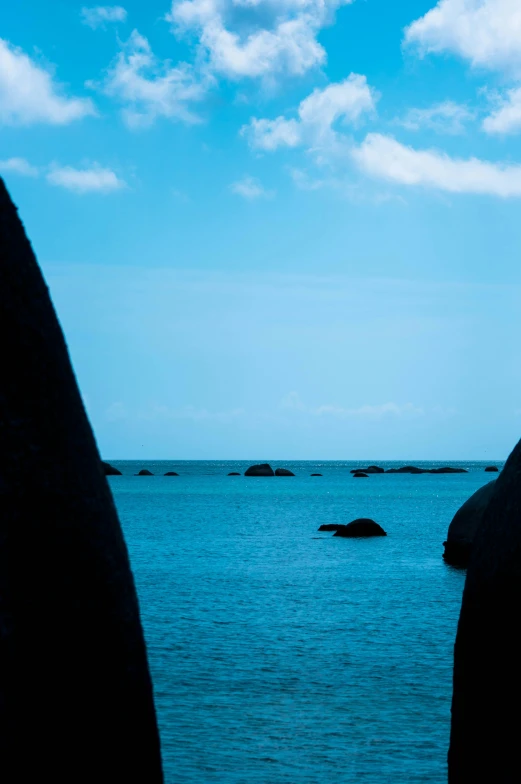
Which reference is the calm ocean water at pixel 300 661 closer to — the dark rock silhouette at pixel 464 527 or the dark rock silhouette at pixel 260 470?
the dark rock silhouette at pixel 464 527

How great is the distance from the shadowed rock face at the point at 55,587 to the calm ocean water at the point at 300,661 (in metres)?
6.89

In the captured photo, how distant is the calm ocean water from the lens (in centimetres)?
1112

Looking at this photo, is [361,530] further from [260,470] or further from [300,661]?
[260,470]

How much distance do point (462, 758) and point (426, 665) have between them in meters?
11.0

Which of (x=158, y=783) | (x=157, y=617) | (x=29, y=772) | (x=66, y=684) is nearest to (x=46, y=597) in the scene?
(x=66, y=684)

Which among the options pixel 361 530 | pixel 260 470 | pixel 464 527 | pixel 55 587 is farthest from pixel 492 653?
pixel 260 470

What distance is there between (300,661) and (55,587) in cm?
1369

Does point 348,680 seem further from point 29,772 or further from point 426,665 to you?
point 29,772

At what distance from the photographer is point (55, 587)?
3.93 m

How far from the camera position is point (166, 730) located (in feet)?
39.8

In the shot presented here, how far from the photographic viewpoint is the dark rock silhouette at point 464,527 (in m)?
29.7

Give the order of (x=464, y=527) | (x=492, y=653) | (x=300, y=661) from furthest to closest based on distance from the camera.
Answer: (x=464, y=527)
(x=300, y=661)
(x=492, y=653)

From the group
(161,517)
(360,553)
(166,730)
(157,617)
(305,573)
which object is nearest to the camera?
(166,730)

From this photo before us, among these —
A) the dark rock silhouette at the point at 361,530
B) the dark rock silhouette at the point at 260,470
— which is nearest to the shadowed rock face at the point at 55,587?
the dark rock silhouette at the point at 361,530
